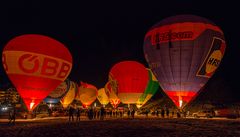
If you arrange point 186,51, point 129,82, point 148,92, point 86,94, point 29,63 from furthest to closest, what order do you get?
1. point 86,94
2. point 148,92
3. point 129,82
4. point 186,51
5. point 29,63

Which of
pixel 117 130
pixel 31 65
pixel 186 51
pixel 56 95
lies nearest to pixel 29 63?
pixel 31 65

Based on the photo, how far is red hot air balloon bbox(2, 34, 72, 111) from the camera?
85.6 feet

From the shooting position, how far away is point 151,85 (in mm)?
42750

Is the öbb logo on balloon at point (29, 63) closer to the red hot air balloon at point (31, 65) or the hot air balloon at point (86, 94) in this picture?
the red hot air balloon at point (31, 65)

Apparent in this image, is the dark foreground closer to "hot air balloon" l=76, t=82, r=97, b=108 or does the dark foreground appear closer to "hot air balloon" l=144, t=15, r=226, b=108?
"hot air balloon" l=144, t=15, r=226, b=108

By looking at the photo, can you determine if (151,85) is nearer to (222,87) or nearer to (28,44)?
(28,44)

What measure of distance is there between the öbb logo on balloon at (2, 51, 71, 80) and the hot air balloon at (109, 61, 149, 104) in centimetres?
1299

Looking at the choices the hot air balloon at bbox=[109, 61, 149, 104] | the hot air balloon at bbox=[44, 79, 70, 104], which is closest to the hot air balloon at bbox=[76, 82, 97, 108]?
the hot air balloon at bbox=[44, 79, 70, 104]

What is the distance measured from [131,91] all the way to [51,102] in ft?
50.6

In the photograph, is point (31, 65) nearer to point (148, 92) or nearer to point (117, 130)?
point (117, 130)

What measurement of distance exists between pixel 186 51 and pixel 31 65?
15.1 metres

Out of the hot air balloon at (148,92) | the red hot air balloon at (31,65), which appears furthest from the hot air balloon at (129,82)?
the red hot air balloon at (31,65)

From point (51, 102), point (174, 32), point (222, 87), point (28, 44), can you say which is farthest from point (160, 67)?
point (222, 87)

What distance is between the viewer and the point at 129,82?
3847 cm
